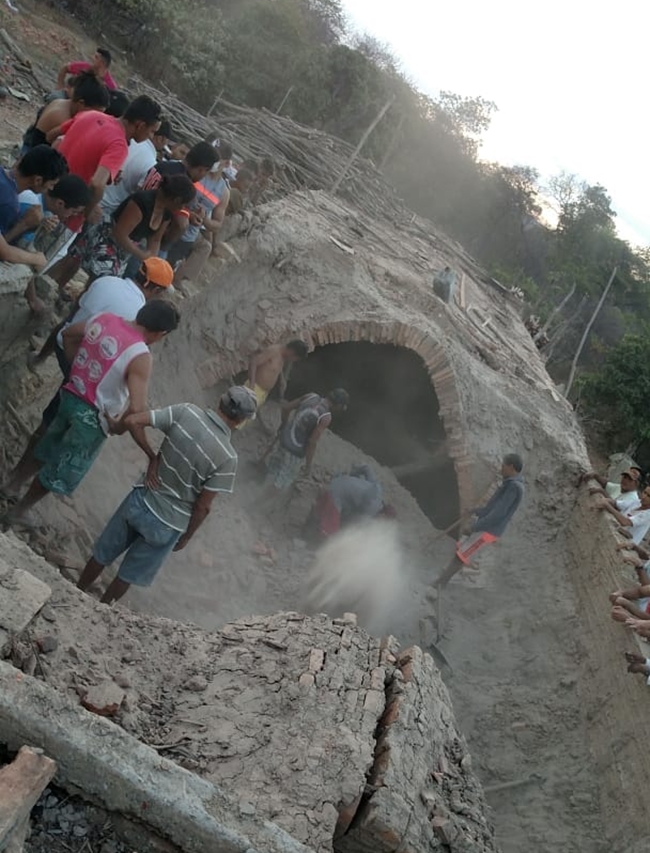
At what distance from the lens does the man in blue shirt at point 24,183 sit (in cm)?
415

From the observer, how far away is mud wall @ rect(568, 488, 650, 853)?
230 inches

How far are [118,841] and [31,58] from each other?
14332 mm

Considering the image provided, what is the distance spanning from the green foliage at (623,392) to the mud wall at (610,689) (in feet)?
45.2

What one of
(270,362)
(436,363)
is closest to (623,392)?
(436,363)

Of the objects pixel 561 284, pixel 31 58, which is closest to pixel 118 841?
pixel 31 58

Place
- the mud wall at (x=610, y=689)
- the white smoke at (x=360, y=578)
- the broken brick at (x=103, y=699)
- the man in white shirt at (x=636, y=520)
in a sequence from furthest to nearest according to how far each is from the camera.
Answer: the man in white shirt at (x=636, y=520) → the white smoke at (x=360, y=578) → the mud wall at (x=610, y=689) → the broken brick at (x=103, y=699)

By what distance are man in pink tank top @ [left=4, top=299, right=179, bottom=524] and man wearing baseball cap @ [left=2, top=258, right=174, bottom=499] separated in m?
0.13

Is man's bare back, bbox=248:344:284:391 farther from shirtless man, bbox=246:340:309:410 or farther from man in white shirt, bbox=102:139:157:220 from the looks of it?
man in white shirt, bbox=102:139:157:220

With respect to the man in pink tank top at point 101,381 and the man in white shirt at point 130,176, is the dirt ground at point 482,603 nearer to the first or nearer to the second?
the man in pink tank top at point 101,381

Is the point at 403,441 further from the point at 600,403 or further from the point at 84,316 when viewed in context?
the point at 600,403

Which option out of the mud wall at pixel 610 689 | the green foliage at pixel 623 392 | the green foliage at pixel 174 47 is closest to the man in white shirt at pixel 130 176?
the mud wall at pixel 610 689

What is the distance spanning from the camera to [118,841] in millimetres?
2500

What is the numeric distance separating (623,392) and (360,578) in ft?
51.9

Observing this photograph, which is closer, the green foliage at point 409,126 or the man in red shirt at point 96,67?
the man in red shirt at point 96,67
